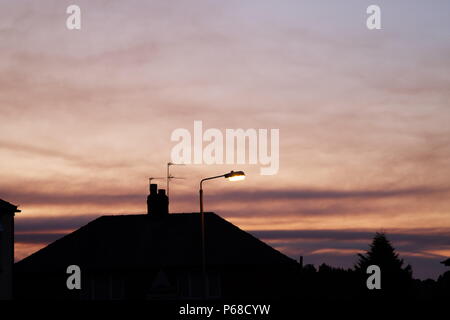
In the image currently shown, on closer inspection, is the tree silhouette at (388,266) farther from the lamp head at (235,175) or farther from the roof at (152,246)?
the lamp head at (235,175)

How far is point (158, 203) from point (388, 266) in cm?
4364

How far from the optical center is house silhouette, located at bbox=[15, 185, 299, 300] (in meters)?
44.4

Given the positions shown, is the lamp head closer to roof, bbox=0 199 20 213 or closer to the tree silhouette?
roof, bbox=0 199 20 213

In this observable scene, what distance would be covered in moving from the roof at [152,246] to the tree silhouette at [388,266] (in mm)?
40249

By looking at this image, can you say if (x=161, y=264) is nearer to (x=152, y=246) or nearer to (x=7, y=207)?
(x=152, y=246)

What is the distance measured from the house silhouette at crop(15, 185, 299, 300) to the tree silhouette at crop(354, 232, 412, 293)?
40.1m

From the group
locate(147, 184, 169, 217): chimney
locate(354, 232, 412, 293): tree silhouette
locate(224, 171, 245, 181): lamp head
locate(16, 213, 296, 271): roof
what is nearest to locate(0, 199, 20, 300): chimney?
locate(16, 213, 296, 271): roof

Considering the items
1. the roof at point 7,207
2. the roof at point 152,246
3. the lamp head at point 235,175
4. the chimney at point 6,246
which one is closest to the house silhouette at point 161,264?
the roof at point 152,246

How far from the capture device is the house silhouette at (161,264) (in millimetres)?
44438
